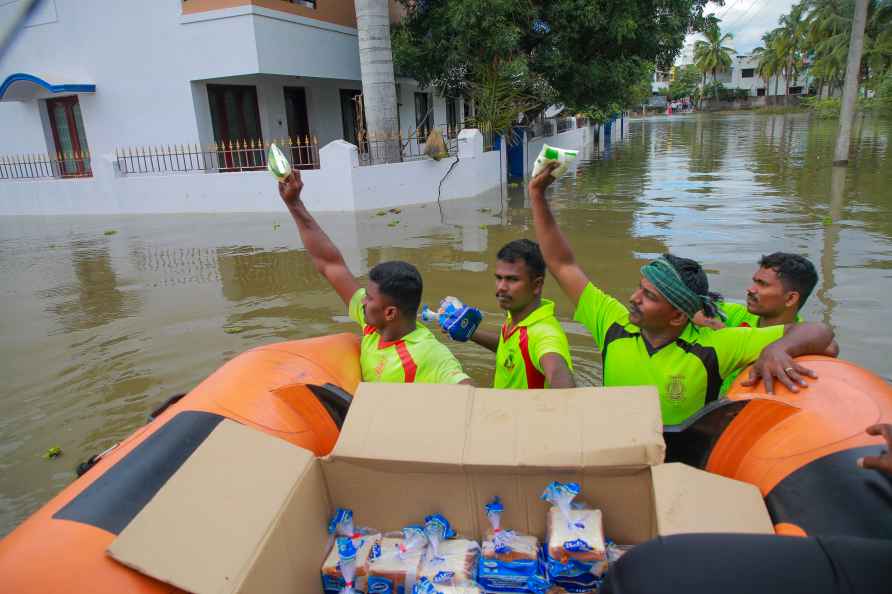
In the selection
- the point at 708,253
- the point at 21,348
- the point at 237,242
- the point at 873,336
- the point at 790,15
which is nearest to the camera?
the point at 873,336

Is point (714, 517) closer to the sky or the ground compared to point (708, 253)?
closer to the sky

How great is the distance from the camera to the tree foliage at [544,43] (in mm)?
11930

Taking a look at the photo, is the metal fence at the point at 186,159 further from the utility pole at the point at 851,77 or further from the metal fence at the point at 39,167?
the utility pole at the point at 851,77

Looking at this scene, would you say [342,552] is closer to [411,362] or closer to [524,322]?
[411,362]

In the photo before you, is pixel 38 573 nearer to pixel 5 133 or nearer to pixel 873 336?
pixel 873 336

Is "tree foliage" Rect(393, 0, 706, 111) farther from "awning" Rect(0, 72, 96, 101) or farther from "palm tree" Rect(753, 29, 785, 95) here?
"palm tree" Rect(753, 29, 785, 95)

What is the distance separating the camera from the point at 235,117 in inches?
560

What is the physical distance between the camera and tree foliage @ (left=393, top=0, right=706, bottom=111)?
39.1 ft

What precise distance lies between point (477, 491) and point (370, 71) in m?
11.0

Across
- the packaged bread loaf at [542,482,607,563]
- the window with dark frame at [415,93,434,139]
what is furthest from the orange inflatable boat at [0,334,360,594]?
the window with dark frame at [415,93,434,139]

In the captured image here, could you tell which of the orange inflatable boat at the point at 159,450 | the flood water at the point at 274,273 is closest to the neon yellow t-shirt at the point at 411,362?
the orange inflatable boat at the point at 159,450

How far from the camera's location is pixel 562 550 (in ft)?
5.56

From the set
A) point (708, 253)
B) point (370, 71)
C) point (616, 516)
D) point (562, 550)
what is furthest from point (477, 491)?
point (370, 71)

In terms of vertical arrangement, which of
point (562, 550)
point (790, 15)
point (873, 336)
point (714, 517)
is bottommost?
point (873, 336)
